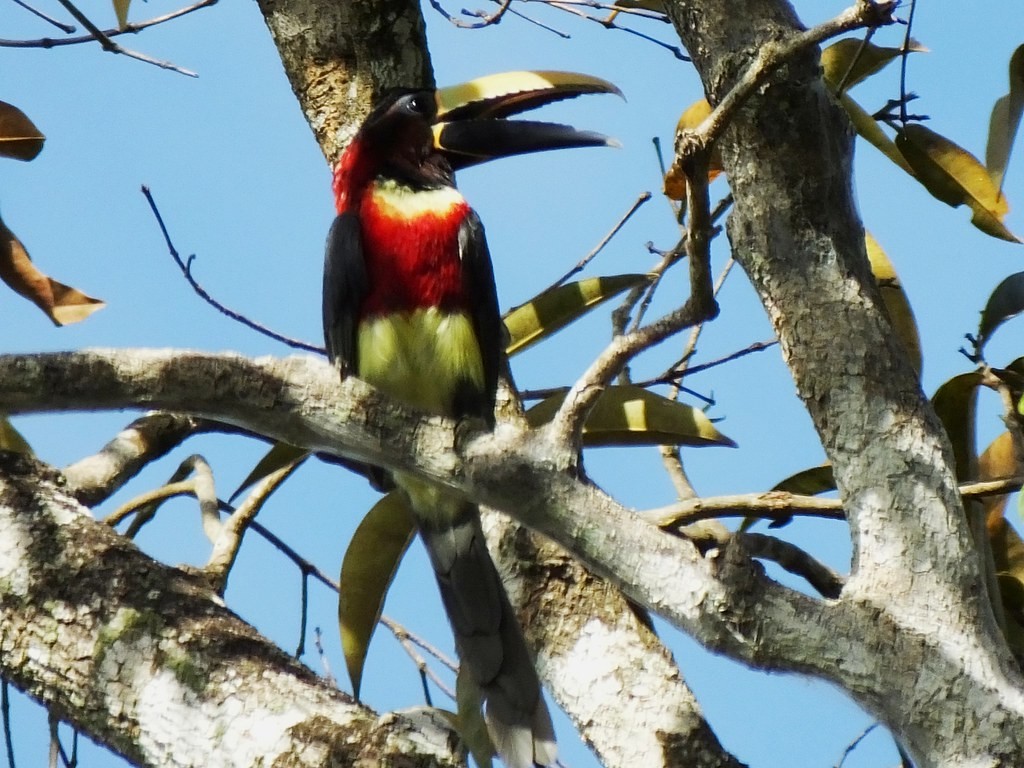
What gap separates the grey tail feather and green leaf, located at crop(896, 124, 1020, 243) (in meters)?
1.53

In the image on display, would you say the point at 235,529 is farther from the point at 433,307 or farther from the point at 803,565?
the point at 803,565

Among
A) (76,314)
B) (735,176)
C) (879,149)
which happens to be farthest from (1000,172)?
(76,314)

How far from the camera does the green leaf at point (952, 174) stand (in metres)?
2.97

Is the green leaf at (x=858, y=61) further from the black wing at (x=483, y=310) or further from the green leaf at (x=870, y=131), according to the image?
the black wing at (x=483, y=310)

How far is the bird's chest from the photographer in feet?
11.7

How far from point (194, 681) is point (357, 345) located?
4.06ft

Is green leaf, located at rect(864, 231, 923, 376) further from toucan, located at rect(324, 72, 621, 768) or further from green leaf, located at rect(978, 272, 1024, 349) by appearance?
toucan, located at rect(324, 72, 621, 768)

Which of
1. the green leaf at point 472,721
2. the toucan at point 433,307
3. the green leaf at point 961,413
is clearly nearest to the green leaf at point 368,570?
the toucan at point 433,307

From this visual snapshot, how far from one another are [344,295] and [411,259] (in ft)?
0.73

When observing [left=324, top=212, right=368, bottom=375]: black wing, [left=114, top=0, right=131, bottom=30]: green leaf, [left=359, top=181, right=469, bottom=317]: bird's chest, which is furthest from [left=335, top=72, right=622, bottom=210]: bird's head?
[left=114, top=0, right=131, bottom=30]: green leaf

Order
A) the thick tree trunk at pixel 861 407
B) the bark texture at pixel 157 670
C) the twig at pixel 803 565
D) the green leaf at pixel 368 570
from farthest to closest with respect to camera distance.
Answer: the green leaf at pixel 368 570, the twig at pixel 803 565, the bark texture at pixel 157 670, the thick tree trunk at pixel 861 407

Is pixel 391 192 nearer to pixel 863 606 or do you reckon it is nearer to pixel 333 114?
pixel 333 114

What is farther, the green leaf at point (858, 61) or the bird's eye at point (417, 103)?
the bird's eye at point (417, 103)

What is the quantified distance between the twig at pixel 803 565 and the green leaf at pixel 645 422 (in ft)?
1.67
